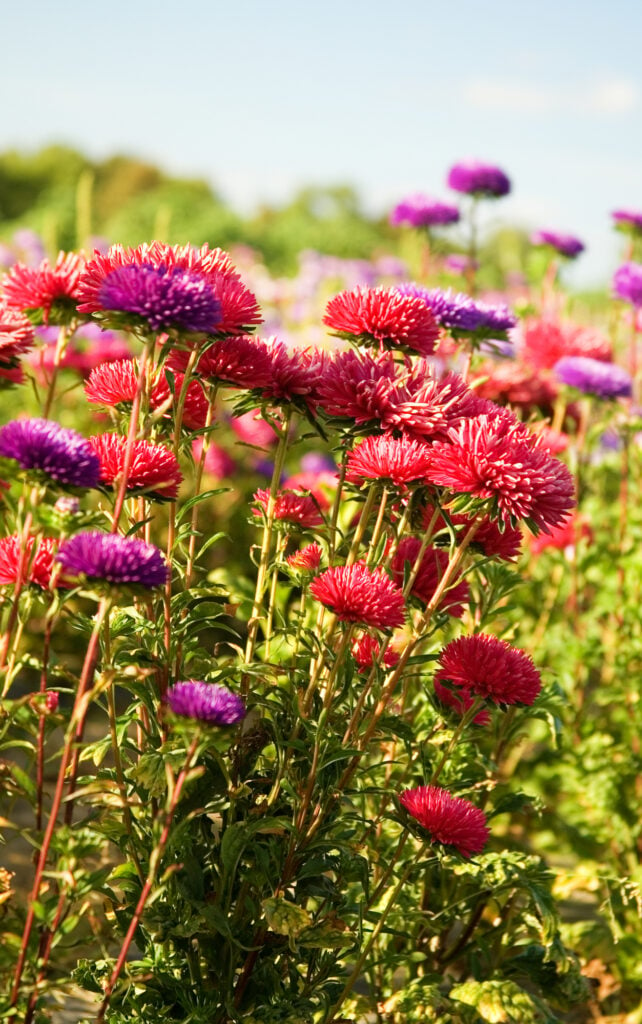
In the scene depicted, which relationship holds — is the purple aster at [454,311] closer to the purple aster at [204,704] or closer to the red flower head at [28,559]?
the red flower head at [28,559]

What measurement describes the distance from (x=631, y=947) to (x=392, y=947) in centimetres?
80

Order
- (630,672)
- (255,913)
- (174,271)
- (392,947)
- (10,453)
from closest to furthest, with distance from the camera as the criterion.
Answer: (10,453) < (174,271) < (255,913) < (392,947) < (630,672)

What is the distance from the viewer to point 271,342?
181 centimetres

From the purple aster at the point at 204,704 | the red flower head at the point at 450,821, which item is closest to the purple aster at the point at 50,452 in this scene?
the purple aster at the point at 204,704

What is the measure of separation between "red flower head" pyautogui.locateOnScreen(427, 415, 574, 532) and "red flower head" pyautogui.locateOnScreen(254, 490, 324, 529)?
0.46 m

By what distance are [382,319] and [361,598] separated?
1.54ft

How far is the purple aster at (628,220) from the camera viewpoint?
156 inches

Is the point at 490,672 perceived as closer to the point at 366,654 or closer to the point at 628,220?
the point at 366,654

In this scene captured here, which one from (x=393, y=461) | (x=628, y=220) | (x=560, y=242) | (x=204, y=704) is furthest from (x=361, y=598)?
(x=628, y=220)

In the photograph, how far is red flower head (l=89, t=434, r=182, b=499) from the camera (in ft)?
5.19

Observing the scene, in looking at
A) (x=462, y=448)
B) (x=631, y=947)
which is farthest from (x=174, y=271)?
(x=631, y=947)

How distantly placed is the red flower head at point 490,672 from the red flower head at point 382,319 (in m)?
0.49

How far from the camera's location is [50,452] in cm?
137

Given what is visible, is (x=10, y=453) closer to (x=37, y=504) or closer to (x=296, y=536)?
(x=37, y=504)
